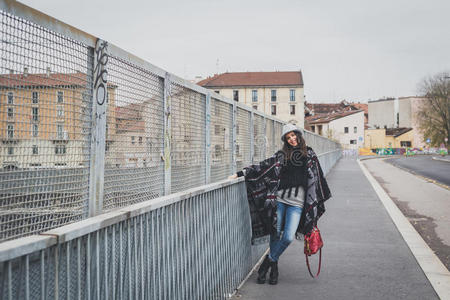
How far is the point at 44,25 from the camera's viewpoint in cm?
194

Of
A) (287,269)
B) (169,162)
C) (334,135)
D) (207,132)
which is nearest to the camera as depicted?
(169,162)

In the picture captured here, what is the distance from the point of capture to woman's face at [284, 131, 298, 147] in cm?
464

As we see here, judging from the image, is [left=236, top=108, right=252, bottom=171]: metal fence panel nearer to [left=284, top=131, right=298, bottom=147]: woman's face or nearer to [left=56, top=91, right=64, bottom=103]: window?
[left=284, top=131, right=298, bottom=147]: woman's face

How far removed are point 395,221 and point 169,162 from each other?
6340mm

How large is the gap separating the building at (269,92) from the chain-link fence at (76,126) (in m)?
71.6

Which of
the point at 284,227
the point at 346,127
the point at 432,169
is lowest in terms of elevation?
the point at 432,169

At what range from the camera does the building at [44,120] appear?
5.80 feet

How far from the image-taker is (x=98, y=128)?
2.40 meters

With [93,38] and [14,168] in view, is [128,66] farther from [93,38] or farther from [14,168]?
[14,168]

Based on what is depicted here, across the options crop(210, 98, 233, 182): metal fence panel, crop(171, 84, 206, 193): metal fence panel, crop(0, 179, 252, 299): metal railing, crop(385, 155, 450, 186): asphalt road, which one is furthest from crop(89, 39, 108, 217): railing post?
crop(385, 155, 450, 186): asphalt road

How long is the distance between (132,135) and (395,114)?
99.7 metres

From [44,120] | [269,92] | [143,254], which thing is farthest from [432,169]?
[269,92]

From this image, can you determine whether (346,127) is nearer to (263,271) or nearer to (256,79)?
(256,79)

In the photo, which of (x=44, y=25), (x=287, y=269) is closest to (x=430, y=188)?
(x=287, y=269)
